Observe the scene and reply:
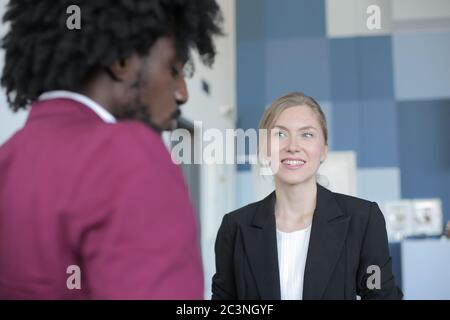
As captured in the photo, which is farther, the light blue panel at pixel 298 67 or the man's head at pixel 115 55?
the light blue panel at pixel 298 67

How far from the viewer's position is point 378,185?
4.70 m

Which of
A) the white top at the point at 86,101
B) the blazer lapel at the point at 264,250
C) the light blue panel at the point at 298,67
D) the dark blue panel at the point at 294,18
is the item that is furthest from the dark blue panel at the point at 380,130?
the white top at the point at 86,101

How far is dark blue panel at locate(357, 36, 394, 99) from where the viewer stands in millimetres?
4973

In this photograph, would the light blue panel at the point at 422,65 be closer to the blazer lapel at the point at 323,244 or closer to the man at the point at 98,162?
the blazer lapel at the point at 323,244

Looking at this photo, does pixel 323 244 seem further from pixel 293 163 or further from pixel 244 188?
pixel 244 188

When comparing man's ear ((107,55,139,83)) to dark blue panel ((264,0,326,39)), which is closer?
man's ear ((107,55,139,83))

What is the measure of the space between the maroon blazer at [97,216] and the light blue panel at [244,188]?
4330 millimetres

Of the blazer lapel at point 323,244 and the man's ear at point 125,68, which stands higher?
the man's ear at point 125,68

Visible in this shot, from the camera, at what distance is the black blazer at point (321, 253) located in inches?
46.3

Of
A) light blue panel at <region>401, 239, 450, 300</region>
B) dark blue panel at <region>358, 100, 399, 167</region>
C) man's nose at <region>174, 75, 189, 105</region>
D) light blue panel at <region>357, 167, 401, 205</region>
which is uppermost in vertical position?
dark blue panel at <region>358, 100, 399, 167</region>

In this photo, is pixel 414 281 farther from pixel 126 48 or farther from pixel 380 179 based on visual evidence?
pixel 126 48

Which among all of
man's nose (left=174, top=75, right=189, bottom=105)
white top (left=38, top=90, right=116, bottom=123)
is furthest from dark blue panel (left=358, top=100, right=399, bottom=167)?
white top (left=38, top=90, right=116, bottom=123)

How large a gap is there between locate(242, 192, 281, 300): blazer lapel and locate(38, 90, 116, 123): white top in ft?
2.29

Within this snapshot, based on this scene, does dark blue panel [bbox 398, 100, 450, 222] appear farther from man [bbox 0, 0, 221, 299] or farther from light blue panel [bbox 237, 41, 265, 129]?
man [bbox 0, 0, 221, 299]
